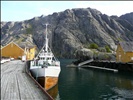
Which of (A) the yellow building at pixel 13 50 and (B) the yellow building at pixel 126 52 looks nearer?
(B) the yellow building at pixel 126 52

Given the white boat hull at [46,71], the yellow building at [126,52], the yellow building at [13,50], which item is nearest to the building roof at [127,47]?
the yellow building at [126,52]

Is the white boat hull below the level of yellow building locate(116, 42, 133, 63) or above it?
below

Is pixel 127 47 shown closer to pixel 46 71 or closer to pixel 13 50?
pixel 13 50

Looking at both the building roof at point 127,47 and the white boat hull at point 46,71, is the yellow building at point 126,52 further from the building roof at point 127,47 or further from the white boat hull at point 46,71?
the white boat hull at point 46,71

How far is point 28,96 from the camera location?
21906 millimetres

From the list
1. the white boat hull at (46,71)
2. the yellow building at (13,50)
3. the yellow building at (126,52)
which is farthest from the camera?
the yellow building at (13,50)

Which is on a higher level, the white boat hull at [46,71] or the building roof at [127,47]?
the building roof at [127,47]

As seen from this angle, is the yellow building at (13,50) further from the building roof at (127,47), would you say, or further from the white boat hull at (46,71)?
the white boat hull at (46,71)

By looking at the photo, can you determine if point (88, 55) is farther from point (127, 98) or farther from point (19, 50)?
point (127, 98)

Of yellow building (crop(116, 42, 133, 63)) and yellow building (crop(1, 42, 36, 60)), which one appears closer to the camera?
yellow building (crop(116, 42, 133, 63))

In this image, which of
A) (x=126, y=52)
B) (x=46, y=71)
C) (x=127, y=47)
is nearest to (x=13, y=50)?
(x=126, y=52)

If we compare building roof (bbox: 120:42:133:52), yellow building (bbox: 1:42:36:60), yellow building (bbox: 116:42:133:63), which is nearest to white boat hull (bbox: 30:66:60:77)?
yellow building (bbox: 1:42:36:60)

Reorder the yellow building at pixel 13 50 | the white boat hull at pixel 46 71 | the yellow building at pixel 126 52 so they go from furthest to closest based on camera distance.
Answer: the yellow building at pixel 13 50 → the yellow building at pixel 126 52 → the white boat hull at pixel 46 71

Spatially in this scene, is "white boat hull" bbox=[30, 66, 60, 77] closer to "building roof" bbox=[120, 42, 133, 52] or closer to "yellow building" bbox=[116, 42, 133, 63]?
"yellow building" bbox=[116, 42, 133, 63]
